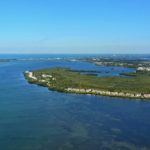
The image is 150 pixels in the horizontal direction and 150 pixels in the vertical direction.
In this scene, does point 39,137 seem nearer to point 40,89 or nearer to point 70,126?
point 70,126

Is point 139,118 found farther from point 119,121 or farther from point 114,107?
point 114,107

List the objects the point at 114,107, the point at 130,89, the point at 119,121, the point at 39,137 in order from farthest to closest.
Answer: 1. the point at 130,89
2. the point at 114,107
3. the point at 119,121
4. the point at 39,137

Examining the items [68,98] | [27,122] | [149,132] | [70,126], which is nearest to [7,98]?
[68,98]

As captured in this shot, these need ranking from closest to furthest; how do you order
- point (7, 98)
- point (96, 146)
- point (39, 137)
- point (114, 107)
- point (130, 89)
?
point (96, 146)
point (39, 137)
point (114, 107)
point (7, 98)
point (130, 89)

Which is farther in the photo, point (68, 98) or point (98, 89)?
point (98, 89)

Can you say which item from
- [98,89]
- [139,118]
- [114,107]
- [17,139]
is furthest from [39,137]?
[98,89]

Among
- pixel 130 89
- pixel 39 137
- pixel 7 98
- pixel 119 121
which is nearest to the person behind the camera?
pixel 39 137
